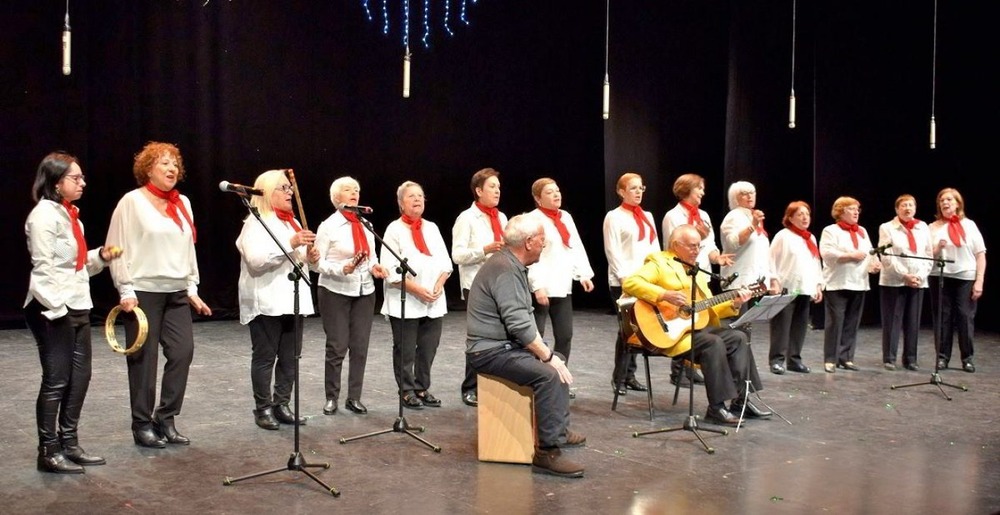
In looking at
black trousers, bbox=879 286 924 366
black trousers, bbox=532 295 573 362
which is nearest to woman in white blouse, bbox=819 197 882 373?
black trousers, bbox=879 286 924 366

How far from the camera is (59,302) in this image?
4.49 metres

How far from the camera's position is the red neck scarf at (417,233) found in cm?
626

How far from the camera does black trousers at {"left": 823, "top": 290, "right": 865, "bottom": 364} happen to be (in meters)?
7.97

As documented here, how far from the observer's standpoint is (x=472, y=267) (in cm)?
654

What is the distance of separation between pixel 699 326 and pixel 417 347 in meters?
1.73

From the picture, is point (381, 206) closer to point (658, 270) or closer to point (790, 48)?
point (790, 48)

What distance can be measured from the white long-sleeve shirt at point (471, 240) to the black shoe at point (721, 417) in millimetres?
1641

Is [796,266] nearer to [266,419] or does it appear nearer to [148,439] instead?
[266,419]

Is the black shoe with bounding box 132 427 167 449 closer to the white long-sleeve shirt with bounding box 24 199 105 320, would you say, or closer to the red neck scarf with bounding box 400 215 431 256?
the white long-sleeve shirt with bounding box 24 199 105 320

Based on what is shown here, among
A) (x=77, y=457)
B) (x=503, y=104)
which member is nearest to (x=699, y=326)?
(x=77, y=457)

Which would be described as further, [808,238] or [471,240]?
[808,238]

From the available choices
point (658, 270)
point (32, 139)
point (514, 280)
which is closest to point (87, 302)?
point (514, 280)

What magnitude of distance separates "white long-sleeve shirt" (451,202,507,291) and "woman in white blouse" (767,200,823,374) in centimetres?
261

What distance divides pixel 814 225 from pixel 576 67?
128 inches
